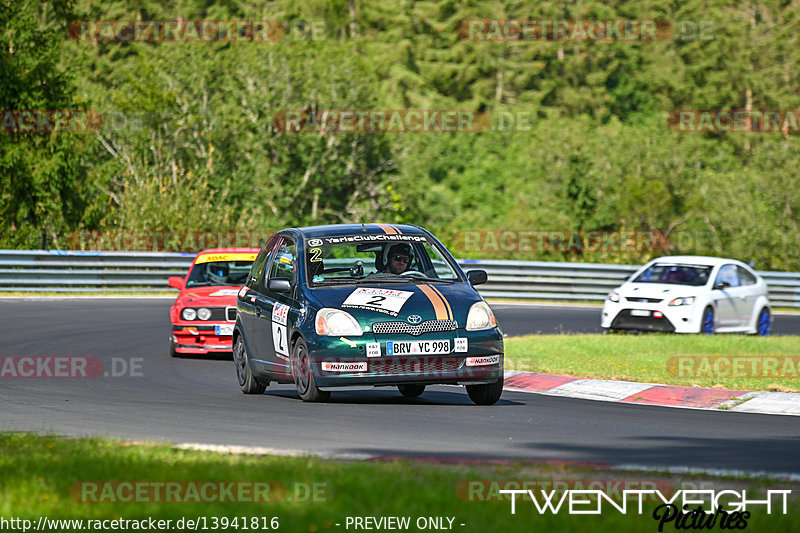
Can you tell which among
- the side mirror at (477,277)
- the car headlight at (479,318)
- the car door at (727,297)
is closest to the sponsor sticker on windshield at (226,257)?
the side mirror at (477,277)

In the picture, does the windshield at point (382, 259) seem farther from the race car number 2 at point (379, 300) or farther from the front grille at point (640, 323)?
the front grille at point (640, 323)

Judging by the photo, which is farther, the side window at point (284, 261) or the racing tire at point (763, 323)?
the racing tire at point (763, 323)

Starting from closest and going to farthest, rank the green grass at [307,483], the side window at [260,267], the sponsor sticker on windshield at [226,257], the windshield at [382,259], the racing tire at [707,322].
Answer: the green grass at [307,483] < the windshield at [382,259] < the side window at [260,267] < the sponsor sticker on windshield at [226,257] < the racing tire at [707,322]

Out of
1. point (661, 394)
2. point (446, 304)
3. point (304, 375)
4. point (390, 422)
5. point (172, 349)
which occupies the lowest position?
point (172, 349)

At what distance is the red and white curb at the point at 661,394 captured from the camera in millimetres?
12414

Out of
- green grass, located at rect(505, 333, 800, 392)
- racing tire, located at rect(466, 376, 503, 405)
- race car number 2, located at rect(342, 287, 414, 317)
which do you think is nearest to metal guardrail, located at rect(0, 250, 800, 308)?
green grass, located at rect(505, 333, 800, 392)

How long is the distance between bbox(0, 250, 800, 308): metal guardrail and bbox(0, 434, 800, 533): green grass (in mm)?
19799

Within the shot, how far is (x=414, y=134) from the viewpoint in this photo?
203 feet

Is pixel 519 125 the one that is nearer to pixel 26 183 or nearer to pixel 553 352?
pixel 26 183

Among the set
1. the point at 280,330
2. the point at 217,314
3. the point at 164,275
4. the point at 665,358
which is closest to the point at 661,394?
the point at 280,330

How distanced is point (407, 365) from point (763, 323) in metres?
13.3

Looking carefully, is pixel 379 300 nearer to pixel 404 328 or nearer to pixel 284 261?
pixel 404 328

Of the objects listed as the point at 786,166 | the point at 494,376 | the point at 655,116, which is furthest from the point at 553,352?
the point at 655,116

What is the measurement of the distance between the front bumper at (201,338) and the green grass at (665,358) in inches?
152
